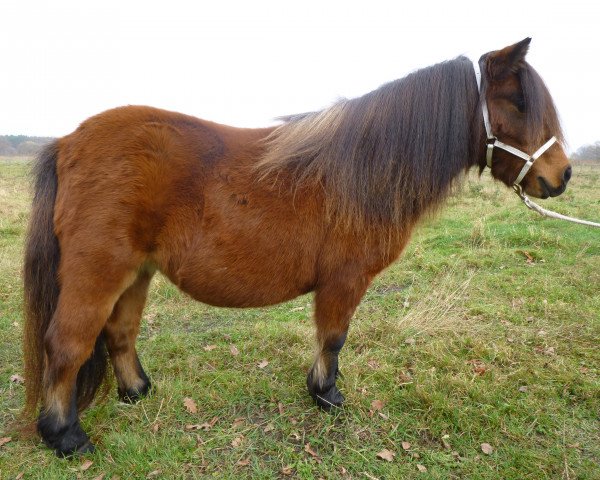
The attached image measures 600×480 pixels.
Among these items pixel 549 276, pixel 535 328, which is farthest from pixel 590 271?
pixel 535 328

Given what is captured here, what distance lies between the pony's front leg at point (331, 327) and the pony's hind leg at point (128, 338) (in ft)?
4.39

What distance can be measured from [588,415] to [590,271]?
11.5ft

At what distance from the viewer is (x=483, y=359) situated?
147 inches

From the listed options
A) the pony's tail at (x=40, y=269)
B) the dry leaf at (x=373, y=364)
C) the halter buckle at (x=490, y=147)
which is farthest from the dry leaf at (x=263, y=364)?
the halter buckle at (x=490, y=147)

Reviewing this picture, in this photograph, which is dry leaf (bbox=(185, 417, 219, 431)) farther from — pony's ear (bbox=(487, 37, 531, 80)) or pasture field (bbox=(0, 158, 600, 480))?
pony's ear (bbox=(487, 37, 531, 80))

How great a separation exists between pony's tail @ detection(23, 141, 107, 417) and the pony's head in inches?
118

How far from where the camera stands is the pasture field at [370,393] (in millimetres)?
2637

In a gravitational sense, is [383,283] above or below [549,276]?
below

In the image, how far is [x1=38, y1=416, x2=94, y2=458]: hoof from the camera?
2.62m

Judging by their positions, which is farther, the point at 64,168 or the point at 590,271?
the point at 590,271

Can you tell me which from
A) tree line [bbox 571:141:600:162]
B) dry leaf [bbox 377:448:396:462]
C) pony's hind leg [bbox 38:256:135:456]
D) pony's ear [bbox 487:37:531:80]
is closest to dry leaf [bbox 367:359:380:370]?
dry leaf [bbox 377:448:396:462]

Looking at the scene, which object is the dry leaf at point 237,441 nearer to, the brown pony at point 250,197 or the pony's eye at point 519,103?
the brown pony at point 250,197

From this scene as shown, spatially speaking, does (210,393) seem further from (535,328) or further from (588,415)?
(535,328)

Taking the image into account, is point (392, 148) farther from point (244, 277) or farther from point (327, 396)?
point (327, 396)
